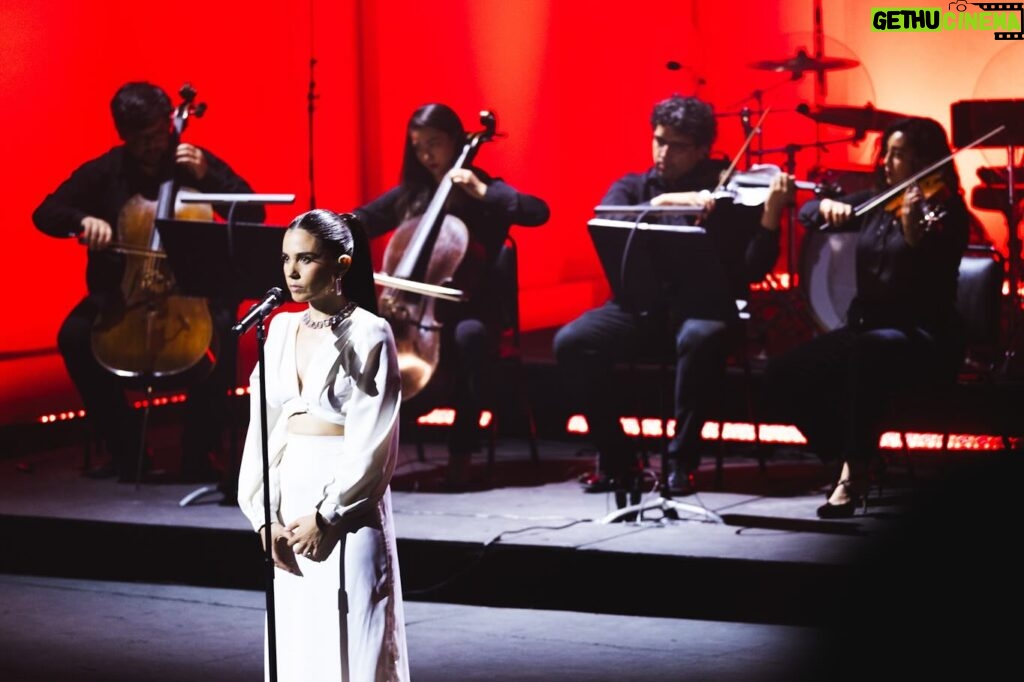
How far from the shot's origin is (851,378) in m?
5.21

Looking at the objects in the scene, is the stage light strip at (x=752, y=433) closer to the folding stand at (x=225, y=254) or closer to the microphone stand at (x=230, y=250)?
the microphone stand at (x=230, y=250)

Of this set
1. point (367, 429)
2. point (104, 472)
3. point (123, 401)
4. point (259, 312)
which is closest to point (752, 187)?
point (123, 401)

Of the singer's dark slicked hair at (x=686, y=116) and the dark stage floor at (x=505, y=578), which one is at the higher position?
the singer's dark slicked hair at (x=686, y=116)

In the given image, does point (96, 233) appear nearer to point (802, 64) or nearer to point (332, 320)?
point (332, 320)

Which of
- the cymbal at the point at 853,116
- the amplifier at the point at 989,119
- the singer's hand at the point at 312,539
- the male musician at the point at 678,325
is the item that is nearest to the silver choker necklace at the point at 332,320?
the singer's hand at the point at 312,539

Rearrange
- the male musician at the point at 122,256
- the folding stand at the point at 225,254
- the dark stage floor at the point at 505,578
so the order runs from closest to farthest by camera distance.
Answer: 1. the dark stage floor at the point at 505,578
2. the folding stand at the point at 225,254
3. the male musician at the point at 122,256

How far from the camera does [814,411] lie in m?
5.45

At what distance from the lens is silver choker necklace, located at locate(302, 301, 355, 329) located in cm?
312

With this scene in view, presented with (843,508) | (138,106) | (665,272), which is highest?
(138,106)

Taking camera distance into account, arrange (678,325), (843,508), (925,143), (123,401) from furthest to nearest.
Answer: (123,401)
(678,325)
(925,143)
(843,508)

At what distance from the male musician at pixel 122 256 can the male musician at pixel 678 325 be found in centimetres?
130

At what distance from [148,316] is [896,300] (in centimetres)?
257

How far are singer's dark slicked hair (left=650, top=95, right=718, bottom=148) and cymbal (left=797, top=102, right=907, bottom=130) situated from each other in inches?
65.7

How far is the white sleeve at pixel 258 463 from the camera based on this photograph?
3094 mm
